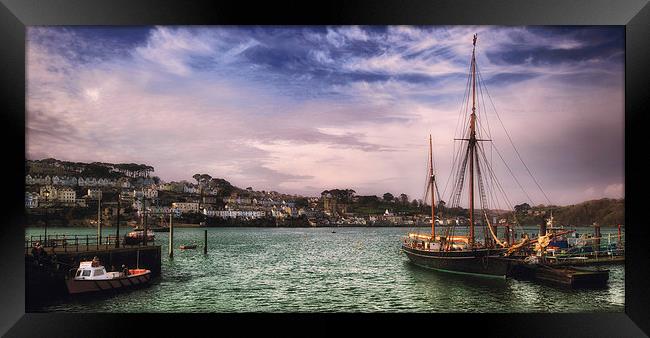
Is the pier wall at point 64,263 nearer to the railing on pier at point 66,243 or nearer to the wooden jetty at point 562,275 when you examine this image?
the railing on pier at point 66,243

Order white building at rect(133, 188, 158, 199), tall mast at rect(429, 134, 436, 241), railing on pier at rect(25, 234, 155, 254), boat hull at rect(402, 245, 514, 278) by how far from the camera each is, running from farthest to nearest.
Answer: boat hull at rect(402, 245, 514, 278), white building at rect(133, 188, 158, 199), tall mast at rect(429, 134, 436, 241), railing on pier at rect(25, 234, 155, 254)

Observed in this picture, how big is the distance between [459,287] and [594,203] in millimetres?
2660

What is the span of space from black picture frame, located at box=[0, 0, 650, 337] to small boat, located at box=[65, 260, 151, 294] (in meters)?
1.09

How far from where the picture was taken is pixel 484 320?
22.1ft

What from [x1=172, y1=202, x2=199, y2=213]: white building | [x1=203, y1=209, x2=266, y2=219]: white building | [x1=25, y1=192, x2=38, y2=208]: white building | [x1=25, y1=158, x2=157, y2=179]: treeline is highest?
[x1=25, y1=158, x2=157, y2=179]: treeline

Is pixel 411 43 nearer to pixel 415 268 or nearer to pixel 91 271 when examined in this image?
pixel 415 268

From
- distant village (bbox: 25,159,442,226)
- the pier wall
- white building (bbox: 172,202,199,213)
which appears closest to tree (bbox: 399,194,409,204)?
distant village (bbox: 25,159,442,226)

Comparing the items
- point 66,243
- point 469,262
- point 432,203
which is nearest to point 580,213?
point 432,203

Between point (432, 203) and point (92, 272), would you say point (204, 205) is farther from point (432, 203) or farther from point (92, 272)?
point (432, 203)

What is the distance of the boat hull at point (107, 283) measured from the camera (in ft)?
25.0

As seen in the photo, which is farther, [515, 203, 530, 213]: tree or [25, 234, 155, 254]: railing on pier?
[515, 203, 530, 213]: tree

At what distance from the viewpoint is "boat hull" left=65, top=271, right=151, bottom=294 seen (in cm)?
763

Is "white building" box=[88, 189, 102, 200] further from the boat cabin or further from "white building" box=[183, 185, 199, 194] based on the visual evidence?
"white building" box=[183, 185, 199, 194]

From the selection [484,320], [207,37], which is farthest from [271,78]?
[484,320]
